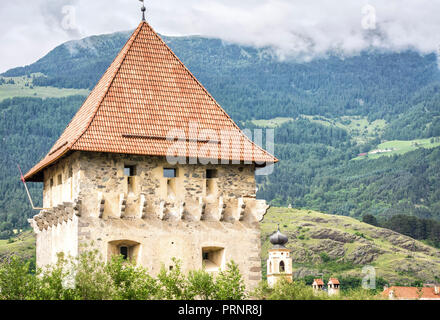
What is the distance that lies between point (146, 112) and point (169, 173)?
2.47 m

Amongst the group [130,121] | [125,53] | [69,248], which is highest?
[125,53]

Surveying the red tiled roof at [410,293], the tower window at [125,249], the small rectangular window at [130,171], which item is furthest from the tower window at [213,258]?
the red tiled roof at [410,293]

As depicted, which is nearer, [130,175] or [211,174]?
[130,175]

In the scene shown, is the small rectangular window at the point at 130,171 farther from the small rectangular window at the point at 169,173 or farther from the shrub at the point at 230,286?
the shrub at the point at 230,286

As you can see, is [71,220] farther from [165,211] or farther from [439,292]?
[439,292]

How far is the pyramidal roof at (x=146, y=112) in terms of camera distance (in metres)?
33.4

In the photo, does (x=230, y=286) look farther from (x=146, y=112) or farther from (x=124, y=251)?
(x=146, y=112)

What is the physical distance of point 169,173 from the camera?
114ft

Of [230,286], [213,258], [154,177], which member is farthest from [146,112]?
[230,286]

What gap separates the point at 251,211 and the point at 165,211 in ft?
11.4

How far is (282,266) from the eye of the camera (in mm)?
119688

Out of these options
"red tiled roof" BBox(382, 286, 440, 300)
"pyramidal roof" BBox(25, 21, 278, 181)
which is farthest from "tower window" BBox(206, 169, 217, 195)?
"red tiled roof" BBox(382, 286, 440, 300)

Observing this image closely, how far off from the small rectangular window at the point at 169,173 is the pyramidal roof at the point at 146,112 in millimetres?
851
